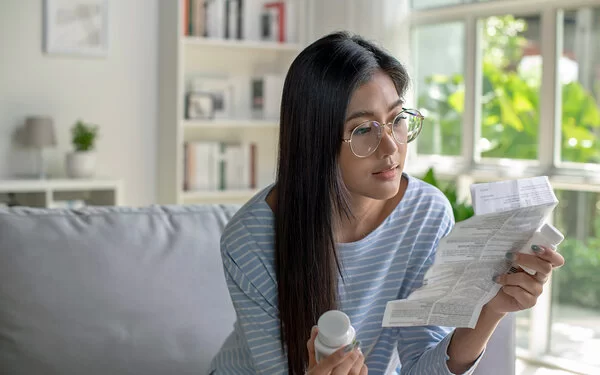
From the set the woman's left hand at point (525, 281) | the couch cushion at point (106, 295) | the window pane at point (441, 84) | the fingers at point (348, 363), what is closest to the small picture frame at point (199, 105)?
the window pane at point (441, 84)

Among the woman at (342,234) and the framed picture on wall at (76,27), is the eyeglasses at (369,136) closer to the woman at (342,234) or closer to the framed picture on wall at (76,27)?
the woman at (342,234)

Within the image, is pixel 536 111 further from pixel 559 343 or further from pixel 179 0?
pixel 179 0

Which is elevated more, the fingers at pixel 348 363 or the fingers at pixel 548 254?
the fingers at pixel 548 254

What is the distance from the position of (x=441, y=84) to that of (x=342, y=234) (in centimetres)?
333

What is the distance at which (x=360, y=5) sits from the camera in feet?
15.7

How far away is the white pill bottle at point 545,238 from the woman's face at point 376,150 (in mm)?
271

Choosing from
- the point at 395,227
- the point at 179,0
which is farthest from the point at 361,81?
the point at 179,0

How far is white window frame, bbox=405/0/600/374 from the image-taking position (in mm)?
4043

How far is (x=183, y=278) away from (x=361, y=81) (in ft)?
2.18

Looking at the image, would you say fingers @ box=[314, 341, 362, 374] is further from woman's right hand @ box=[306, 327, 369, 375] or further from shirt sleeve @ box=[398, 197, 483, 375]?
shirt sleeve @ box=[398, 197, 483, 375]

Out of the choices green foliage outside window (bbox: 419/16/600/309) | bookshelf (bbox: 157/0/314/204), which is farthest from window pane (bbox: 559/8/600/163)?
bookshelf (bbox: 157/0/314/204)

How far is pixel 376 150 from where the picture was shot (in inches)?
55.7

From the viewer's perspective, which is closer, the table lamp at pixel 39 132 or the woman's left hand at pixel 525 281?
the woman's left hand at pixel 525 281

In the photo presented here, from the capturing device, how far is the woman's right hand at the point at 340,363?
1.17 m
